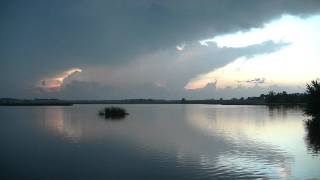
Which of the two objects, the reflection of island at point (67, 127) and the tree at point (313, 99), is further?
the tree at point (313, 99)

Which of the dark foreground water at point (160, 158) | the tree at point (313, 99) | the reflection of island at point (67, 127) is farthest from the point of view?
the tree at point (313, 99)

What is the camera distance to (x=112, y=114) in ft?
301

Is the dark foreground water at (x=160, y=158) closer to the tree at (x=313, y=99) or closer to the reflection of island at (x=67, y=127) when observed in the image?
the reflection of island at (x=67, y=127)

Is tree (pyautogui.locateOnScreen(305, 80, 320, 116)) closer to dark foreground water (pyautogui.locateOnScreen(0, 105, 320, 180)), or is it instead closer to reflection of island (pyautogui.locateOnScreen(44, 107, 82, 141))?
dark foreground water (pyautogui.locateOnScreen(0, 105, 320, 180))

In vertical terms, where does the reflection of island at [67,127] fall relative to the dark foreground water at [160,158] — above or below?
above

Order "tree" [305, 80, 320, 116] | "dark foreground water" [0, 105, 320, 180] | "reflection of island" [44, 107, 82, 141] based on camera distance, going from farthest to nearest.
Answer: "tree" [305, 80, 320, 116] → "reflection of island" [44, 107, 82, 141] → "dark foreground water" [0, 105, 320, 180]

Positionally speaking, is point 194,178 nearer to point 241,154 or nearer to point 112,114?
point 241,154

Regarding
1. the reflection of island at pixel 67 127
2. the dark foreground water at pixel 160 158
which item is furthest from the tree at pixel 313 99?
the reflection of island at pixel 67 127

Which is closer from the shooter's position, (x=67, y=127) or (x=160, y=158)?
(x=160, y=158)

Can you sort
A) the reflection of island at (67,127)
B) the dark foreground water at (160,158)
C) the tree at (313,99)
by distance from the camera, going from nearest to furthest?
1. the dark foreground water at (160,158)
2. the reflection of island at (67,127)
3. the tree at (313,99)

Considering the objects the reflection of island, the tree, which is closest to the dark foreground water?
the reflection of island

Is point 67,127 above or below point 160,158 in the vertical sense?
above

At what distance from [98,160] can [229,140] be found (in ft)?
51.7

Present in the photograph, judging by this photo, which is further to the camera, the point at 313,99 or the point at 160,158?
the point at 313,99
